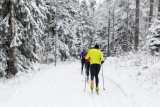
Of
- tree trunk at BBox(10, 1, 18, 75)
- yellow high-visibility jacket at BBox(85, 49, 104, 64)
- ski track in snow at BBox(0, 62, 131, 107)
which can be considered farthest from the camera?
tree trunk at BBox(10, 1, 18, 75)

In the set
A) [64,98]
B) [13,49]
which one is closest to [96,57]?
[64,98]

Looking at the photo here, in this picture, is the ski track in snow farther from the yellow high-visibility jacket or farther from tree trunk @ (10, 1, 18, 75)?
Answer: tree trunk @ (10, 1, 18, 75)

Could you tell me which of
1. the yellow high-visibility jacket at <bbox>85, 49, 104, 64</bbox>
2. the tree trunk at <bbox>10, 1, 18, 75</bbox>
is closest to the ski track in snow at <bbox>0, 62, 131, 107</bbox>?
the yellow high-visibility jacket at <bbox>85, 49, 104, 64</bbox>

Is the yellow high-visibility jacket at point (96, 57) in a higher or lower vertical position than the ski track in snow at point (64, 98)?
higher

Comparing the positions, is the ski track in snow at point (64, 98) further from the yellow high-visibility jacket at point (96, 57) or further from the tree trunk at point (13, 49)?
the tree trunk at point (13, 49)

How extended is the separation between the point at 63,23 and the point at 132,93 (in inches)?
943

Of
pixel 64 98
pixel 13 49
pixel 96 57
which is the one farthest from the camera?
pixel 13 49

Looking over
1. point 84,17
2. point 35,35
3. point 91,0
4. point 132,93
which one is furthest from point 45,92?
point 91,0

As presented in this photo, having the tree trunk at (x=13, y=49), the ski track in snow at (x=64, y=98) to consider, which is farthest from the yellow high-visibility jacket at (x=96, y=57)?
the tree trunk at (x=13, y=49)

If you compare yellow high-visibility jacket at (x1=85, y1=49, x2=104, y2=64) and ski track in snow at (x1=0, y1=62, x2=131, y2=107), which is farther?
yellow high-visibility jacket at (x1=85, y1=49, x2=104, y2=64)

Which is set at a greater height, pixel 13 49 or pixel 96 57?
pixel 13 49

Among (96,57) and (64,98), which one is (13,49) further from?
(64,98)

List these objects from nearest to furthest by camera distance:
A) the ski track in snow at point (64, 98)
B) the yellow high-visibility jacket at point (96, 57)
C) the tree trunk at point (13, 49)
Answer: the ski track in snow at point (64, 98) → the yellow high-visibility jacket at point (96, 57) → the tree trunk at point (13, 49)

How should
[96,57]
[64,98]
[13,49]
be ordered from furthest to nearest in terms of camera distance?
[13,49], [96,57], [64,98]
